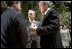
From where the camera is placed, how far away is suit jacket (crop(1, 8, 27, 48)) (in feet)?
13.0

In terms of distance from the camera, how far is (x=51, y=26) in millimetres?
4254

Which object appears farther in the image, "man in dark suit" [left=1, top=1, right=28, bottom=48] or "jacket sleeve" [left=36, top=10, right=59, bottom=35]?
"jacket sleeve" [left=36, top=10, right=59, bottom=35]

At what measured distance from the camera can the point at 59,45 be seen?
171 inches

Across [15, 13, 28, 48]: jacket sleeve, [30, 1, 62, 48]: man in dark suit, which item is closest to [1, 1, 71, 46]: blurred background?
[30, 1, 62, 48]: man in dark suit

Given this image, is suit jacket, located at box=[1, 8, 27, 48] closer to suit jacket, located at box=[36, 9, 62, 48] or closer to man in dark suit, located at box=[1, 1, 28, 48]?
man in dark suit, located at box=[1, 1, 28, 48]

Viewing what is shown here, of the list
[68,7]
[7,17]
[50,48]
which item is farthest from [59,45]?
[7,17]

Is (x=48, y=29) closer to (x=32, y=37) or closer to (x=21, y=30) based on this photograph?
(x=32, y=37)


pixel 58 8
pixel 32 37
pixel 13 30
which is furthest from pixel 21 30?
pixel 58 8

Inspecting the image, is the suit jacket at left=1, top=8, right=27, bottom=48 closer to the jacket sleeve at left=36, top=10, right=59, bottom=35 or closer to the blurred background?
the blurred background

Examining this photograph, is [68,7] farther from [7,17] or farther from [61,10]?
[7,17]

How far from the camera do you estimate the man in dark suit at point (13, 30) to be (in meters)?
3.95

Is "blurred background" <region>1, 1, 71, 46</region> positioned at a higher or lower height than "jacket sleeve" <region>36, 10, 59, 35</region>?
higher

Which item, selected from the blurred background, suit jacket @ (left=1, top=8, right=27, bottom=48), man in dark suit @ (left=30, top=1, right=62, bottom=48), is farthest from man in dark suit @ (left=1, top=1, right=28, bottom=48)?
man in dark suit @ (left=30, top=1, right=62, bottom=48)

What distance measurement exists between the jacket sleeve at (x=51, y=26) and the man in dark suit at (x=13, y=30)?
0.87ft
